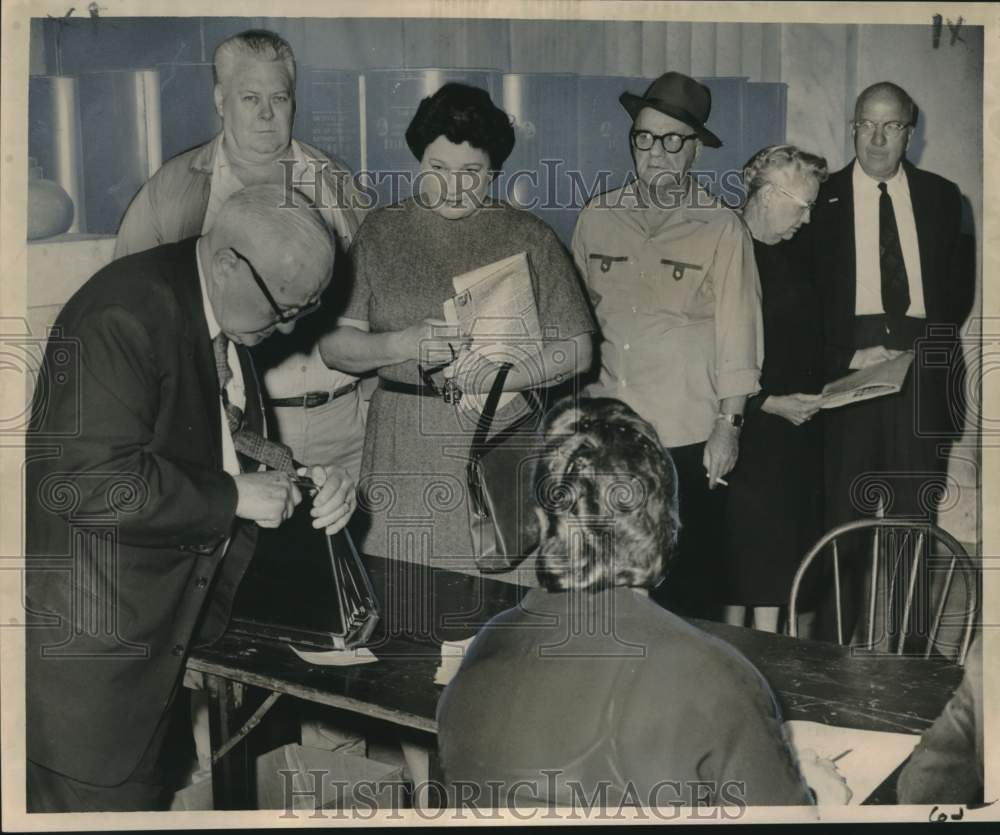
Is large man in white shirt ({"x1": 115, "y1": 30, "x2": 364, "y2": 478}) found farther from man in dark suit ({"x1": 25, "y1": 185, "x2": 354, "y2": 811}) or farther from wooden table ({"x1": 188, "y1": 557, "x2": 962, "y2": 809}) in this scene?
wooden table ({"x1": 188, "y1": 557, "x2": 962, "y2": 809})

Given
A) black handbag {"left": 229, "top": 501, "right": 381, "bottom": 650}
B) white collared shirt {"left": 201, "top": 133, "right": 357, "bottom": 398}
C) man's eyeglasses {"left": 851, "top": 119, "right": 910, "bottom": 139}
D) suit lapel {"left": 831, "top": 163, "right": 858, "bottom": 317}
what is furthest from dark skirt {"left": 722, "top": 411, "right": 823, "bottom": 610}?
white collared shirt {"left": 201, "top": 133, "right": 357, "bottom": 398}

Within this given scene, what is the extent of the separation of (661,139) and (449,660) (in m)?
1.52

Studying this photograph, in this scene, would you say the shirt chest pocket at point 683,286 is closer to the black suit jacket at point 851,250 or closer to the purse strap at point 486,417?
→ the black suit jacket at point 851,250

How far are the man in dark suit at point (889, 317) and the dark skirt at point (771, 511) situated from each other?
64 millimetres

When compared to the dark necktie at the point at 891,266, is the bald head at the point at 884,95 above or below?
above

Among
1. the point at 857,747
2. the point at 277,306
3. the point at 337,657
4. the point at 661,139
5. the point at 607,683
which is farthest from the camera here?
the point at 661,139

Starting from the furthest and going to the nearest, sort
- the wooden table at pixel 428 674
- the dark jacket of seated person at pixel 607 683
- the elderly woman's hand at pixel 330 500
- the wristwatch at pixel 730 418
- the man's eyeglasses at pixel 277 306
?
the wristwatch at pixel 730 418
the elderly woman's hand at pixel 330 500
the man's eyeglasses at pixel 277 306
the wooden table at pixel 428 674
the dark jacket of seated person at pixel 607 683

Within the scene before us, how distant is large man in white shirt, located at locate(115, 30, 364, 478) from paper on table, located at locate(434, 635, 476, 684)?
69 cm

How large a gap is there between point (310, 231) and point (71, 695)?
1.40 meters

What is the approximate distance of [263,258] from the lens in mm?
3338

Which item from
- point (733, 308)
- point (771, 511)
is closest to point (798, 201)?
point (733, 308)

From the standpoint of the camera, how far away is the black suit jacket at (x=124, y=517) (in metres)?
3.29

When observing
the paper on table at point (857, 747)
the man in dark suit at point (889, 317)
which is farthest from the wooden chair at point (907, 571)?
the paper on table at point (857, 747)

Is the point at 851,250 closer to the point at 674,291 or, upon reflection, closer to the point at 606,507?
the point at 674,291
